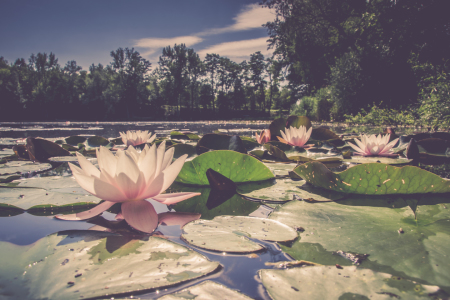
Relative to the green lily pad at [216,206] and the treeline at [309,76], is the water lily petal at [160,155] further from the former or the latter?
the treeline at [309,76]

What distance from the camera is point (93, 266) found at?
0.50 metres

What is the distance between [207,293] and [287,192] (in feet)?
2.37

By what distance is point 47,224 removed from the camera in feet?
2.51

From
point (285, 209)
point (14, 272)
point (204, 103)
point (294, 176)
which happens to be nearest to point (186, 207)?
point (285, 209)

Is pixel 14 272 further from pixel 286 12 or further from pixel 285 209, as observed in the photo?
pixel 286 12

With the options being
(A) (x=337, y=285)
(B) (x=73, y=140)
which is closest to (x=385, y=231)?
(A) (x=337, y=285)

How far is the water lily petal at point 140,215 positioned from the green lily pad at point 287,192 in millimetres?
454

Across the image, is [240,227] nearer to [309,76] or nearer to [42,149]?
[42,149]

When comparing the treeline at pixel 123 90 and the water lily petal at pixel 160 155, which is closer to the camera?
the water lily petal at pixel 160 155

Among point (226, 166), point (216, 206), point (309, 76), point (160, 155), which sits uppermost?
point (309, 76)

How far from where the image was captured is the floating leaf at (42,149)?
1.84 metres

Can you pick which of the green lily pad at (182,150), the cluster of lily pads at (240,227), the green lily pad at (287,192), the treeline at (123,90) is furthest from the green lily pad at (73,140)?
the treeline at (123,90)

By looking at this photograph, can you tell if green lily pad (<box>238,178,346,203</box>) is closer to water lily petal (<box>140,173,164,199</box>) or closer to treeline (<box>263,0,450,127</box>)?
water lily petal (<box>140,173,164,199</box>)

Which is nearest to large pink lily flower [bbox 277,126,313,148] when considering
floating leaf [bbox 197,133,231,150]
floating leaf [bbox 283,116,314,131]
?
floating leaf [bbox 283,116,314,131]
